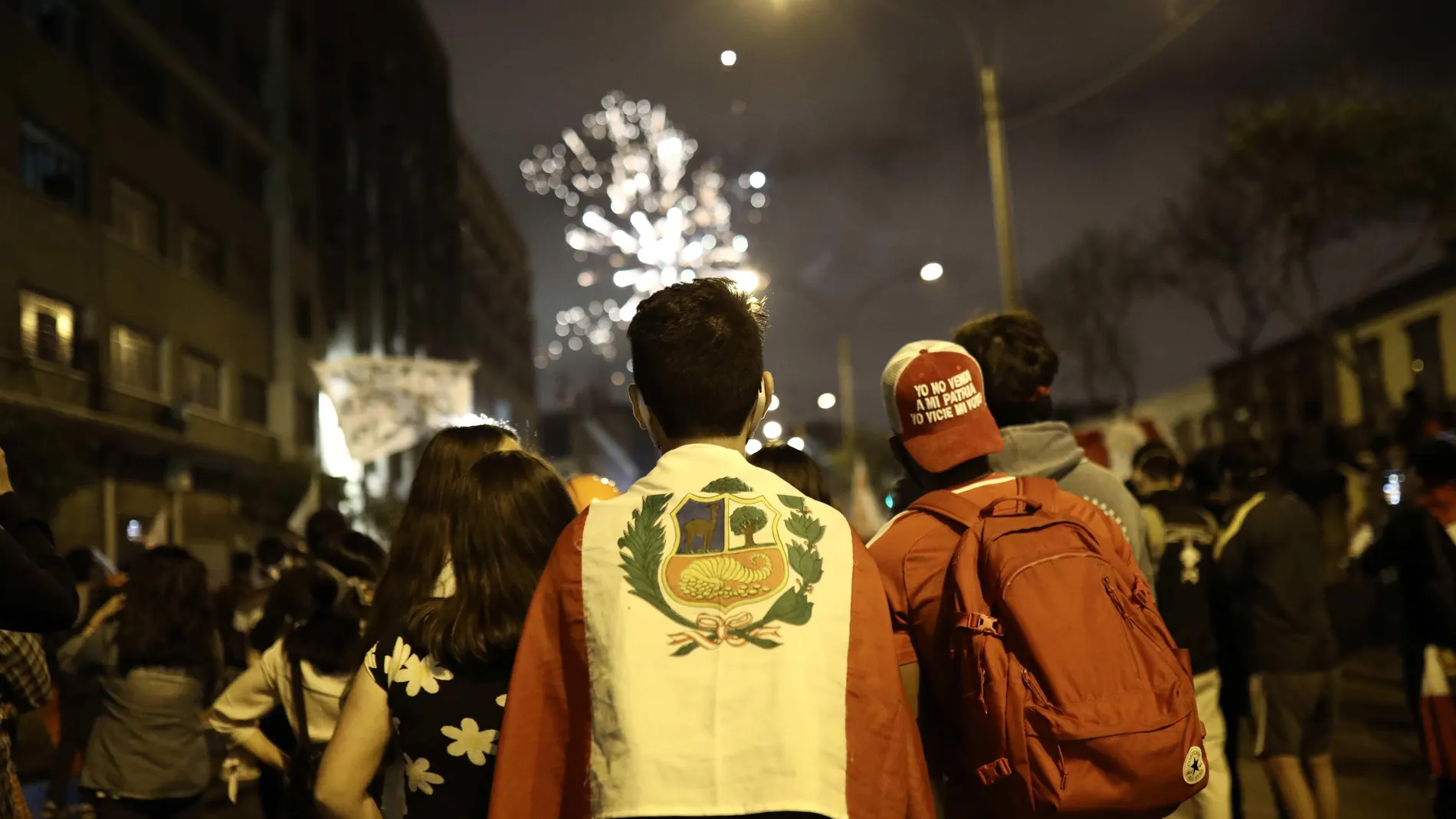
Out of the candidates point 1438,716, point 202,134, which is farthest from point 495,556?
point 202,134

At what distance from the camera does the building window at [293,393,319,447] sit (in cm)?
3831

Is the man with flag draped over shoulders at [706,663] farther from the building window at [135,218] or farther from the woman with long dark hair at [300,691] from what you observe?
the building window at [135,218]

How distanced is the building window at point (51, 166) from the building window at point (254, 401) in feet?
34.5

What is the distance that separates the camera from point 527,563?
2924 mm

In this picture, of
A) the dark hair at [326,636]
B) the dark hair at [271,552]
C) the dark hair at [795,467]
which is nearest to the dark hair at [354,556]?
the dark hair at [326,636]

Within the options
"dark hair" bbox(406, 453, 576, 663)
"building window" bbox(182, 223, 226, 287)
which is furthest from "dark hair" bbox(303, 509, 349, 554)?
"building window" bbox(182, 223, 226, 287)

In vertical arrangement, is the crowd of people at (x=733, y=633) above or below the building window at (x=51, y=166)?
below

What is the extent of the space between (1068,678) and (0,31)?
2390 cm

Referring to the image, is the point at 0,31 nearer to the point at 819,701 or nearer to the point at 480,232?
the point at 819,701

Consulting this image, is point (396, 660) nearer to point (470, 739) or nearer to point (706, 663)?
point (470, 739)

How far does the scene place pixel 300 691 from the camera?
4.47 metres

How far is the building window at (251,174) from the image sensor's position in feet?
117

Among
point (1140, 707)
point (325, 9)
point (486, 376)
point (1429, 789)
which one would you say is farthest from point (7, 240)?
point (486, 376)

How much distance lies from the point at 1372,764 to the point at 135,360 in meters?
25.8
